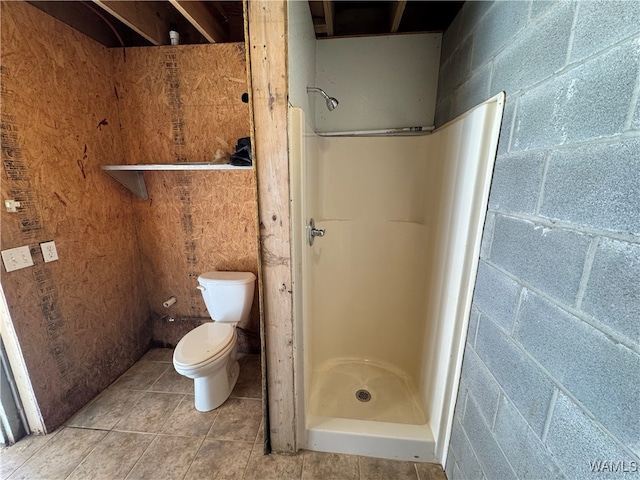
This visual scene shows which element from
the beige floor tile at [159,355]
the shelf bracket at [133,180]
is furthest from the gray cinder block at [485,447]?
the shelf bracket at [133,180]

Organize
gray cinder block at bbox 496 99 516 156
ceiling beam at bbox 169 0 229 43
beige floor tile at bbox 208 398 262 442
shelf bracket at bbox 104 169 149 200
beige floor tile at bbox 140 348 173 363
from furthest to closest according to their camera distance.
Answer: beige floor tile at bbox 140 348 173 363 < shelf bracket at bbox 104 169 149 200 < beige floor tile at bbox 208 398 262 442 < ceiling beam at bbox 169 0 229 43 < gray cinder block at bbox 496 99 516 156

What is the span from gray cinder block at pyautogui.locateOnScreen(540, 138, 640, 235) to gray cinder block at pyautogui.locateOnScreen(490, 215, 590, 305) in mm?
52

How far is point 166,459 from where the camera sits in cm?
126

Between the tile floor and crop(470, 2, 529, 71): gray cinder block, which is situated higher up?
crop(470, 2, 529, 71): gray cinder block

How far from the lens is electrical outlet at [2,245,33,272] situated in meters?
1.17

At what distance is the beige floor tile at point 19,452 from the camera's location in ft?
3.97

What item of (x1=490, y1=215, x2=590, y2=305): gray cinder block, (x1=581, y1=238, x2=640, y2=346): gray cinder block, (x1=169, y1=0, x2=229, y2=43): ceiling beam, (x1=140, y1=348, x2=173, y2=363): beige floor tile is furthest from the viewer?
(x1=140, y1=348, x2=173, y2=363): beige floor tile

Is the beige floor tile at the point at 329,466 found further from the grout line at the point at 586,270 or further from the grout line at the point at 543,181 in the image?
the grout line at the point at 543,181

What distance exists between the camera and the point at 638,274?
449 mm

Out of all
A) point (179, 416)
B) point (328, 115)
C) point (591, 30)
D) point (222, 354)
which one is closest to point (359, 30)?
point (328, 115)

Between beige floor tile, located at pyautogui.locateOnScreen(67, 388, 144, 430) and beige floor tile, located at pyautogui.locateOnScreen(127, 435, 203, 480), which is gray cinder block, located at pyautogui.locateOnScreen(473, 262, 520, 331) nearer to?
beige floor tile, located at pyautogui.locateOnScreen(127, 435, 203, 480)

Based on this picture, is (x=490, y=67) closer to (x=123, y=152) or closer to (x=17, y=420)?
(x=123, y=152)

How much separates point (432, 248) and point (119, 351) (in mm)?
2232

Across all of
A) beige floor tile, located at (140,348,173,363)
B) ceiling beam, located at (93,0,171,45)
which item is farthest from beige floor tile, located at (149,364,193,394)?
ceiling beam, located at (93,0,171,45)
